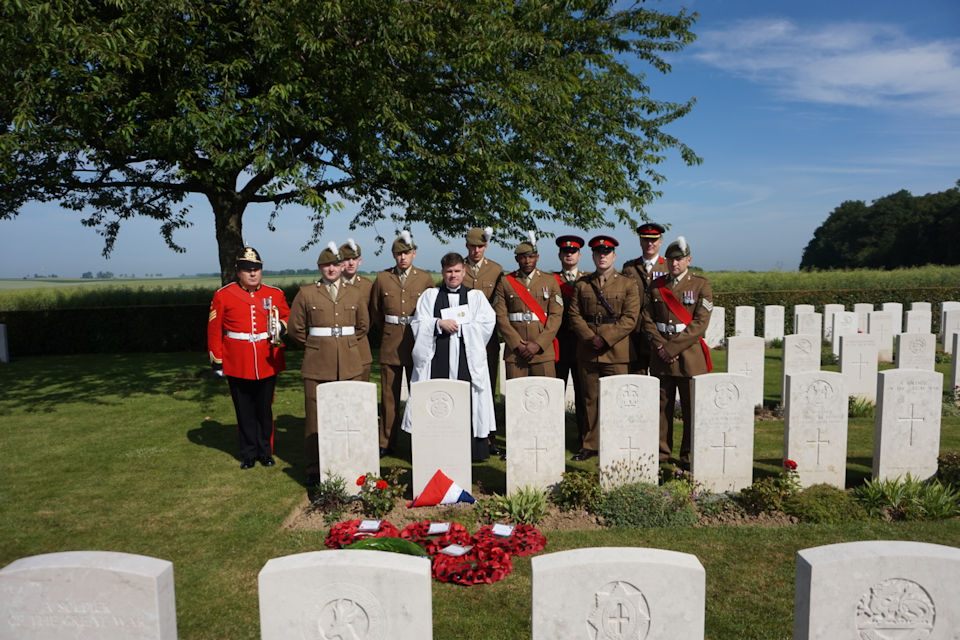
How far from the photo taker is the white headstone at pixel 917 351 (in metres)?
8.37

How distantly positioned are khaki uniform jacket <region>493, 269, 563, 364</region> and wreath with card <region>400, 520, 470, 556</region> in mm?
2308

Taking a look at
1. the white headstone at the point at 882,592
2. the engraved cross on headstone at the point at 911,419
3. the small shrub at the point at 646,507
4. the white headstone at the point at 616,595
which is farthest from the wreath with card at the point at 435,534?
the engraved cross on headstone at the point at 911,419

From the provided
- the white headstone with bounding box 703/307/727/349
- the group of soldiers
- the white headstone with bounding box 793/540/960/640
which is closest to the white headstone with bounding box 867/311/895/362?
the white headstone with bounding box 703/307/727/349

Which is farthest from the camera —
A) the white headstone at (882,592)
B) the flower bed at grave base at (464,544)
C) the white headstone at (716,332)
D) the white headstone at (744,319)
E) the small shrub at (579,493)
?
the white headstone at (716,332)

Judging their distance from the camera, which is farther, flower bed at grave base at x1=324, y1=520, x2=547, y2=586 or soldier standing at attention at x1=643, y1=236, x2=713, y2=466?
soldier standing at attention at x1=643, y1=236, x2=713, y2=466

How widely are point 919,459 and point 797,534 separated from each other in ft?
5.22

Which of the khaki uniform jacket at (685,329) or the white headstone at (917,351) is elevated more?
the khaki uniform jacket at (685,329)

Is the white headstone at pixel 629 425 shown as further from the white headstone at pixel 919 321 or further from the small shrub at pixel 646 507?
the white headstone at pixel 919 321

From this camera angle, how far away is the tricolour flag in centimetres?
514

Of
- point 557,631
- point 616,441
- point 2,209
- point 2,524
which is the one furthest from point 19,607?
point 2,209

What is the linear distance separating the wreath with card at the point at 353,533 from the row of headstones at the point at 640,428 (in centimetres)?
67

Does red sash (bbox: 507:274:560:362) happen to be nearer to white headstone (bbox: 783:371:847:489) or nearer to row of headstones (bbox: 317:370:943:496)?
row of headstones (bbox: 317:370:943:496)

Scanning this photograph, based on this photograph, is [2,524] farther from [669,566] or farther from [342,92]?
[342,92]

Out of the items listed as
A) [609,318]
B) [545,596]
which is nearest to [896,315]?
[609,318]
